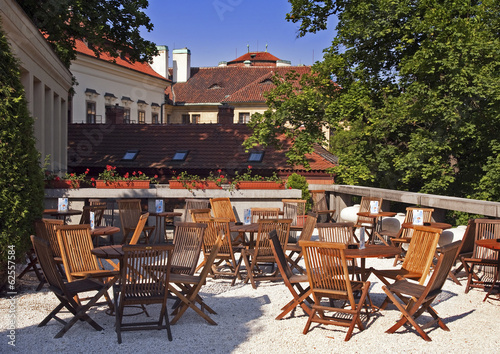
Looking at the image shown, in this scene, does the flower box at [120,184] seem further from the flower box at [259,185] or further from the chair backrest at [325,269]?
the chair backrest at [325,269]

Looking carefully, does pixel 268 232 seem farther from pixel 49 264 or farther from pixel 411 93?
pixel 411 93

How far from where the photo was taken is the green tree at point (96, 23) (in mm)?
19203

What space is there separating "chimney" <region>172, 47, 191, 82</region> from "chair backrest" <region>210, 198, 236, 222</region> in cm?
5164

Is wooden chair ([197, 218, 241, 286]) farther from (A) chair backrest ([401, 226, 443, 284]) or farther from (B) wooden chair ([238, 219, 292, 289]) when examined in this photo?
(A) chair backrest ([401, 226, 443, 284])

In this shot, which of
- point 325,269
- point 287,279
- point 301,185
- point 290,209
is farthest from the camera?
point 301,185

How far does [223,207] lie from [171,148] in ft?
46.1

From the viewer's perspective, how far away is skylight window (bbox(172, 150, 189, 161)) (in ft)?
87.5

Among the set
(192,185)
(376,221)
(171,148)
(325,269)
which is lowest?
(376,221)

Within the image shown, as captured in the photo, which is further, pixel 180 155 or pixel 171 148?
pixel 171 148

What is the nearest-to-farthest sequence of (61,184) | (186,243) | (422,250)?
1. (422,250)
2. (186,243)
3. (61,184)

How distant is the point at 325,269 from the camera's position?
22.9 ft

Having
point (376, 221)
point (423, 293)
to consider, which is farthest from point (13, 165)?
point (376, 221)

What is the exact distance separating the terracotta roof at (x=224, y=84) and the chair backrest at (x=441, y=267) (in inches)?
2042

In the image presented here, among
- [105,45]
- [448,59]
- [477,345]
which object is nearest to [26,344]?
[477,345]
